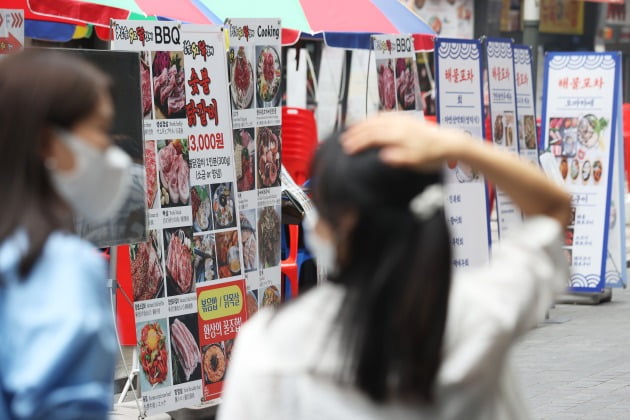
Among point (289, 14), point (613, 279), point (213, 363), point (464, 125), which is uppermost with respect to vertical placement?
point (289, 14)

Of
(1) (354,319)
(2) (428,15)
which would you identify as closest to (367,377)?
(1) (354,319)

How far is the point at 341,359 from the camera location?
1812 millimetres

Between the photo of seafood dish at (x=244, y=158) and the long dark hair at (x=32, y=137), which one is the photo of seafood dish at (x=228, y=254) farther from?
the long dark hair at (x=32, y=137)

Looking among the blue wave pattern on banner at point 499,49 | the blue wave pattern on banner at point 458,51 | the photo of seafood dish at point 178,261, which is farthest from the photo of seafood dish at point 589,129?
the photo of seafood dish at point 178,261

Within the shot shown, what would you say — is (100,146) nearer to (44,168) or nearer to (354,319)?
(44,168)

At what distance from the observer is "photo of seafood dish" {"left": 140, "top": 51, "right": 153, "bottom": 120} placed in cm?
639

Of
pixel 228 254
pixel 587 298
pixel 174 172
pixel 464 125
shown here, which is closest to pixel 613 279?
pixel 587 298

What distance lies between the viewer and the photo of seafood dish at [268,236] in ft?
24.3

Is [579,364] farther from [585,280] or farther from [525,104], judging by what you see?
[525,104]

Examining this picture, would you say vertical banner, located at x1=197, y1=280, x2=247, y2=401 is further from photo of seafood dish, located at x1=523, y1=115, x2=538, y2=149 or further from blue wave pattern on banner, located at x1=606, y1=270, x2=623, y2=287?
blue wave pattern on banner, located at x1=606, y1=270, x2=623, y2=287

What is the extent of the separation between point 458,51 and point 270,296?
2922mm

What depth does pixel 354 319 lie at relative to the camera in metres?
1.82

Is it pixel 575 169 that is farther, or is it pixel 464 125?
pixel 575 169

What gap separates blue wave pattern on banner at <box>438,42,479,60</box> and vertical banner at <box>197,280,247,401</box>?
3.01 metres
